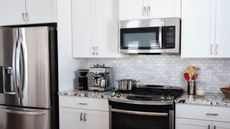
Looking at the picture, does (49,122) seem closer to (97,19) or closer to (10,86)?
(10,86)

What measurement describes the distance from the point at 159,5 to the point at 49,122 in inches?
79.3

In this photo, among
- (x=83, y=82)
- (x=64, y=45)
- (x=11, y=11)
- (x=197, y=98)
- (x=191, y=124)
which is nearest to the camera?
(x=191, y=124)

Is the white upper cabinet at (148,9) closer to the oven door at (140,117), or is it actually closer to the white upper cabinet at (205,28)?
the white upper cabinet at (205,28)

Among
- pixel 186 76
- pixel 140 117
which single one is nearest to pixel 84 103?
pixel 140 117

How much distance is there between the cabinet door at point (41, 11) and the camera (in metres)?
3.43

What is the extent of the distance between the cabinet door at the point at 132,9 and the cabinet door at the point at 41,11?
0.91 meters

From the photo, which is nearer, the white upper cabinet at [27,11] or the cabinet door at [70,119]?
the cabinet door at [70,119]

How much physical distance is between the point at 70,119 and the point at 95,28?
124cm

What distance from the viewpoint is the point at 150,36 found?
3.03 m

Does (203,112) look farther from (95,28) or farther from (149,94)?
(95,28)

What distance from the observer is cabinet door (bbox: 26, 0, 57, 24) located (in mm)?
3428

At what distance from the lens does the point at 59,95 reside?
339 centimetres

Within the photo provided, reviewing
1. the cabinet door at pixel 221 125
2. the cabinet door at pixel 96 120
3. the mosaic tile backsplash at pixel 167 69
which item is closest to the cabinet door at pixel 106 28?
the mosaic tile backsplash at pixel 167 69

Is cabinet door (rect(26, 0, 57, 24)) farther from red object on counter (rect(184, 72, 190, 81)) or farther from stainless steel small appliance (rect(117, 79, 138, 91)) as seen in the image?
red object on counter (rect(184, 72, 190, 81))
